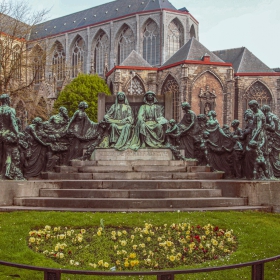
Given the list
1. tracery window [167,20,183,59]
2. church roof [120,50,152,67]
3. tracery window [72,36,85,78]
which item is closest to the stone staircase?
church roof [120,50,152,67]

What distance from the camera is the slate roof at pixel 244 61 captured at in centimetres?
4634

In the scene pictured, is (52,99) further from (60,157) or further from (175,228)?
(175,228)

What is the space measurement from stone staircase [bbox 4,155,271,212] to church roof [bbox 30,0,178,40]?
4862 centimetres

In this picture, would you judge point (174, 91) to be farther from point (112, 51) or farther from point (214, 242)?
point (214, 242)

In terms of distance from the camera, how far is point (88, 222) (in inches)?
294

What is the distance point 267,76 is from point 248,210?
38913 mm

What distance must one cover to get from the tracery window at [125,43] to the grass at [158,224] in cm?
5159

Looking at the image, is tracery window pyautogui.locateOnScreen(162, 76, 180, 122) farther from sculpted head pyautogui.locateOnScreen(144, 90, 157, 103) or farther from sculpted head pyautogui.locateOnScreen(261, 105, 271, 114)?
sculpted head pyautogui.locateOnScreen(261, 105, 271, 114)

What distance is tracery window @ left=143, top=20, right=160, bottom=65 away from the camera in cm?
5553

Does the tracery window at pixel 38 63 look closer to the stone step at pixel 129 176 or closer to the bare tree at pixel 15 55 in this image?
the bare tree at pixel 15 55

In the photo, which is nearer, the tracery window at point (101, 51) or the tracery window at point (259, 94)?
the tracery window at point (259, 94)

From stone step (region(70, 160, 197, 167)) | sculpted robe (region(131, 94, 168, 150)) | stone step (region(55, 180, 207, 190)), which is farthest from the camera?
sculpted robe (region(131, 94, 168, 150))

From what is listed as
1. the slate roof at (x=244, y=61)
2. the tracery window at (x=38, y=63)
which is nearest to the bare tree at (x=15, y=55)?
the tracery window at (x=38, y=63)

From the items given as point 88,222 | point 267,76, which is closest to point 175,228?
point 88,222
